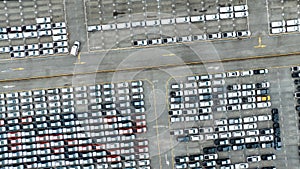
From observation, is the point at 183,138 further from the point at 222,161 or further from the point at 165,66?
the point at 165,66

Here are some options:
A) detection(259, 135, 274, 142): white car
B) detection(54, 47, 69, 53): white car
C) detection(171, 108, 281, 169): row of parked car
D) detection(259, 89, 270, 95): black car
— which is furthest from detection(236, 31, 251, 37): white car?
detection(54, 47, 69, 53): white car

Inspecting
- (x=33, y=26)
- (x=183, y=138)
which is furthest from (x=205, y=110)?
(x=33, y=26)

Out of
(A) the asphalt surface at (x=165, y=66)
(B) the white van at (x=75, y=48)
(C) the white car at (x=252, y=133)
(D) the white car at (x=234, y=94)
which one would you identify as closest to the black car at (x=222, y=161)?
(A) the asphalt surface at (x=165, y=66)

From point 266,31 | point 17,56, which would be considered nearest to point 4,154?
point 17,56

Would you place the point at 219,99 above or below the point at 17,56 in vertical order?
below

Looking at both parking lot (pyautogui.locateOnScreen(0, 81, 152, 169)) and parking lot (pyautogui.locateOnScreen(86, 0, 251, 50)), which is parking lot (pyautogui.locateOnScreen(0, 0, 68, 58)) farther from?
parking lot (pyautogui.locateOnScreen(0, 81, 152, 169))

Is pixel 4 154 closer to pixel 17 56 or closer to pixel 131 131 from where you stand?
pixel 17 56
